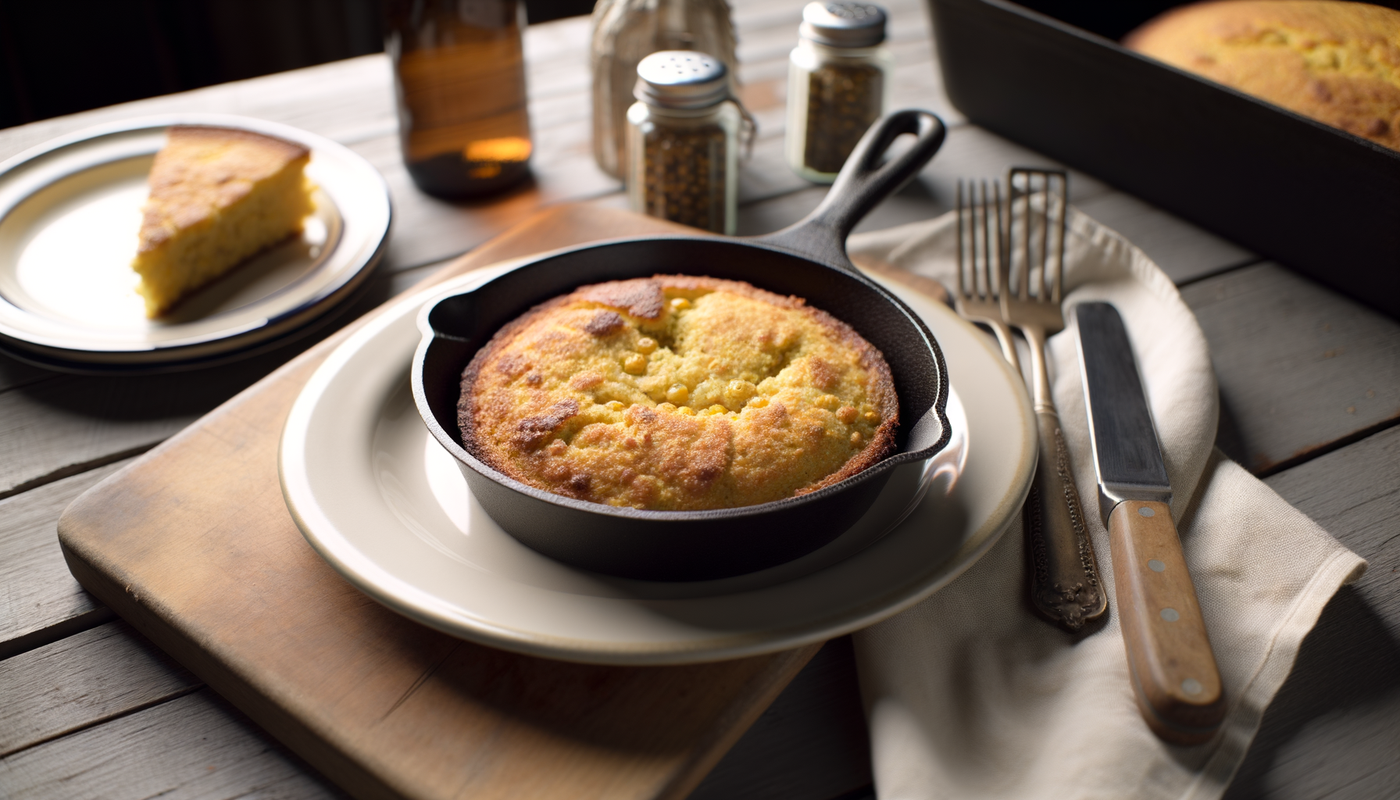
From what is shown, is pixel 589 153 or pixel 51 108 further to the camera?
pixel 51 108

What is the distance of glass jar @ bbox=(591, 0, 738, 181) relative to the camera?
1.93 m

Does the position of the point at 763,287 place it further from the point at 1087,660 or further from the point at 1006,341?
the point at 1087,660

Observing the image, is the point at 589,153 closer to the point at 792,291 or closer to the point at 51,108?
the point at 792,291

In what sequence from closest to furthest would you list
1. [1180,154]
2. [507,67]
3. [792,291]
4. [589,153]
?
[792,291], [1180,154], [507,67], [589,153]

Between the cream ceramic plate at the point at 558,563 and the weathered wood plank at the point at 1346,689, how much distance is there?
0.37 metres

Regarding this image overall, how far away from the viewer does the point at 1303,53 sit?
189 centimetres

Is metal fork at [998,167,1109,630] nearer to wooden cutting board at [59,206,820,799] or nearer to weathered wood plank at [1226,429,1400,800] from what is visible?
weathered wood plank at [1226,429,1400,800]

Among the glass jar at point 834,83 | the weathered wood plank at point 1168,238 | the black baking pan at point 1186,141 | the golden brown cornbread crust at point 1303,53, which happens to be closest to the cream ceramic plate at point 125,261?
the glass jar at point 834,83

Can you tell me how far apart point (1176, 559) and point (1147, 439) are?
0.27 metres

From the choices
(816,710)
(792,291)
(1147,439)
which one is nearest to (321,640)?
(816,710)

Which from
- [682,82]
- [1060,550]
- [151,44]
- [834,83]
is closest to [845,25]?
[834,83]

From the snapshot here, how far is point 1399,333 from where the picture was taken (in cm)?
161

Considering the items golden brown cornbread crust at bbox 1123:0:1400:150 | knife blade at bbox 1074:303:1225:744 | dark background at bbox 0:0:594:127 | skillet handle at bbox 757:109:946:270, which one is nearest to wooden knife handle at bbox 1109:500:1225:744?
knife blade at bbox 1074:303:1225:744

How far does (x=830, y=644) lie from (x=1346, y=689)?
0.58 m
